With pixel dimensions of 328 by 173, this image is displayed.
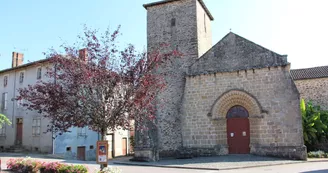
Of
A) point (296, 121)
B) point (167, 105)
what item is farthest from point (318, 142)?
point (167, 105)

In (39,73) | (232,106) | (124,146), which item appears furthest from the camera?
(124,146)

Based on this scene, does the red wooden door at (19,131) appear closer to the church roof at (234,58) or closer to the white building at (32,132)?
the white building at (32,132)

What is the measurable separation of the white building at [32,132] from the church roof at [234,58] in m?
10.0

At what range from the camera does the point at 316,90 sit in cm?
2394

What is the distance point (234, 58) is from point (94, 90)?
10.4 meters

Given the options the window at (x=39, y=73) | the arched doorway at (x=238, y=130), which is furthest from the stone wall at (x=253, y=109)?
the window at (x=39, y=73)

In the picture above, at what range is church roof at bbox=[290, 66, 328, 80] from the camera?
23942mm

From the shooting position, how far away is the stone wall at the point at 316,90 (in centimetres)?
2361

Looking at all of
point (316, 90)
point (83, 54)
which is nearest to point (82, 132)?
point (83, 54)

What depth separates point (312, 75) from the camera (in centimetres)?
2423

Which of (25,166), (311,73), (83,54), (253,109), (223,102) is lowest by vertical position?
(25,166)

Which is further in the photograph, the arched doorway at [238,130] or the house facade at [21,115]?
the house facade at [21,115]

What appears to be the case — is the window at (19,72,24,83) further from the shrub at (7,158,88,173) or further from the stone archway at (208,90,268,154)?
the stone archway at (208,90,268,154)

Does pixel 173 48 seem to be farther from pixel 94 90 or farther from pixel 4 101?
pixel 4 101
